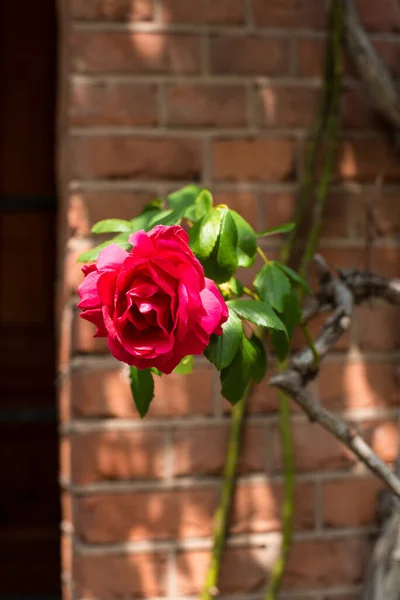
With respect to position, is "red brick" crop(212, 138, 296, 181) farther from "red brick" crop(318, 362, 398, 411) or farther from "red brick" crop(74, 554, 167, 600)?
"red brick" crop(74, 554, 167, 600)

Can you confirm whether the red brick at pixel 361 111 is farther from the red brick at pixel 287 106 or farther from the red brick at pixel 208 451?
the red brick at pixel 208 451

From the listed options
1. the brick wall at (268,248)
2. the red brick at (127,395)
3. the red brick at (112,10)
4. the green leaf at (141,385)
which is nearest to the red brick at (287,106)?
the brick wall at (268,248)

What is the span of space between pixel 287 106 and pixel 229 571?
809 millimetres

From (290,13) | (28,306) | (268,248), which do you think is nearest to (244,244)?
(268,248)

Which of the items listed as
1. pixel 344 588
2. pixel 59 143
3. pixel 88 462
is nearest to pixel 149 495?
pixel 88 462

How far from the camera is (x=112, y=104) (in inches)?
50.8

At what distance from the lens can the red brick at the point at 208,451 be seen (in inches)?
49.8

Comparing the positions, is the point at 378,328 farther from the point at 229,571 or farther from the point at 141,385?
the point at 141,385

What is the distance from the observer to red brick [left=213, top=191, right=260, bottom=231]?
4.29 feet

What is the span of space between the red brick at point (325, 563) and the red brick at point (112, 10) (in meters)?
0.95

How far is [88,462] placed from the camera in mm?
1243

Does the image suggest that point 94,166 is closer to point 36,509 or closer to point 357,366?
point 357,366

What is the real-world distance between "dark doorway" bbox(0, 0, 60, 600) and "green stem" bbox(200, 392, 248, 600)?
55cm

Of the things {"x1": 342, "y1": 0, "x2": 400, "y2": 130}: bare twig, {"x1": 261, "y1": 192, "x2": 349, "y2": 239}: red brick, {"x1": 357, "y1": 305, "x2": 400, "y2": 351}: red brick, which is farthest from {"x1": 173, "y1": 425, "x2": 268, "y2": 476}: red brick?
{"x1": 342, "y1": 0, "x2": 400, "y2": 130}: bare twig
